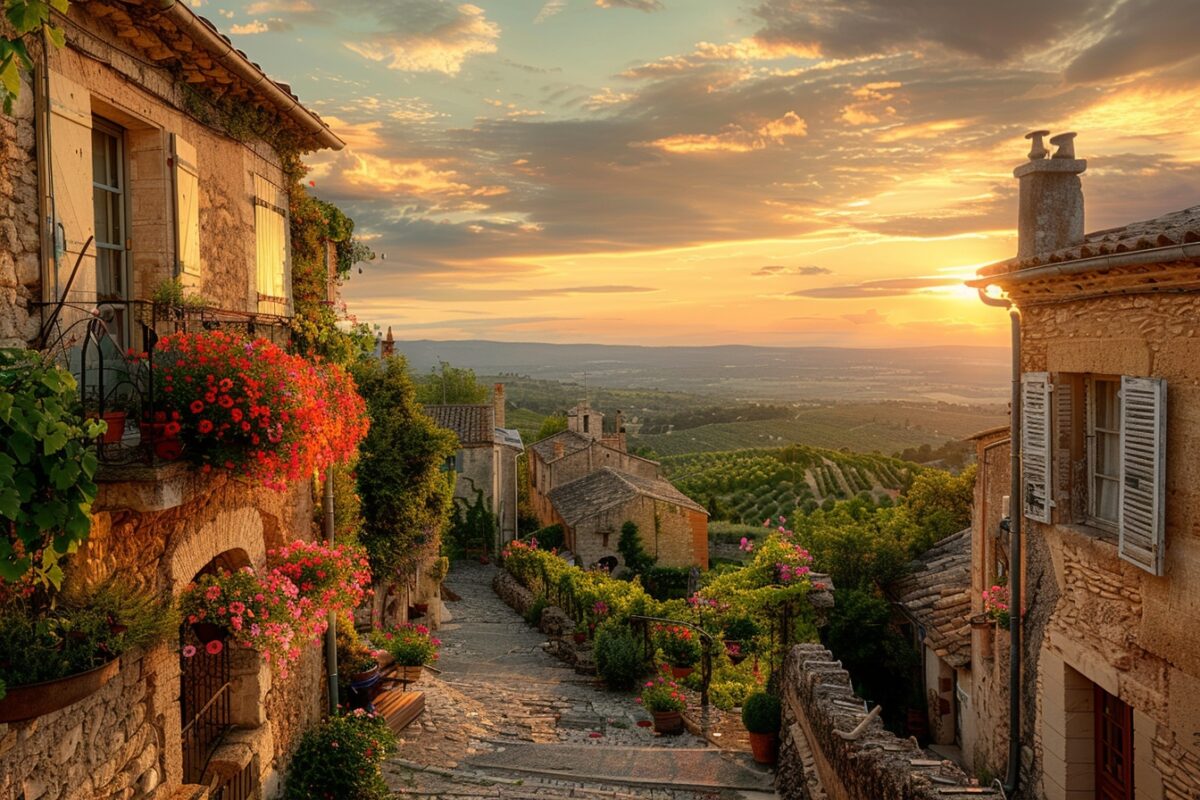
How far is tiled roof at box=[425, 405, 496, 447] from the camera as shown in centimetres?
3697

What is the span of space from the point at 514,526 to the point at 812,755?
96.1ft

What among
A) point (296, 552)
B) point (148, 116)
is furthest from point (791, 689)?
point (148, 116)

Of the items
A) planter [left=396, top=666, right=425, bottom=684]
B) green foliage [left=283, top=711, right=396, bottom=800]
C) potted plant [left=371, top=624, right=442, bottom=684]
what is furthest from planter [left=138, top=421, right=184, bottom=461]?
planter [left=396, top=666, right=425, bottom=684]

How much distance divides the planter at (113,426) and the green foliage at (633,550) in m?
24.9

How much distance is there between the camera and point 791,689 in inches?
428

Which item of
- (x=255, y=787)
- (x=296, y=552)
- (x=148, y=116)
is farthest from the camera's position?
(x=296, y=552)

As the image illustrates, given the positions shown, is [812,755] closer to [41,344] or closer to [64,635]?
[64,635]

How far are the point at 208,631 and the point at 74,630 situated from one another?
1.82 meters

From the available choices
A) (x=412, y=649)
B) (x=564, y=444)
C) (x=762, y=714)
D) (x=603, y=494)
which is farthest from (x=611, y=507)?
(x=762, y=714)

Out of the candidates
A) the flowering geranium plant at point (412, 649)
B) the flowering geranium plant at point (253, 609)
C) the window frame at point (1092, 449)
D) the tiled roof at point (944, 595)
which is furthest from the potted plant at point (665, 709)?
the flowering geranium plant at point (253, 609)

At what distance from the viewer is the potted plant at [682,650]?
15.4 m

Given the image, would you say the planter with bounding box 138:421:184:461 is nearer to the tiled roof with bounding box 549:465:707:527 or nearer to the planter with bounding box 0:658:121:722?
the planter with bounding box 0:658:121:722

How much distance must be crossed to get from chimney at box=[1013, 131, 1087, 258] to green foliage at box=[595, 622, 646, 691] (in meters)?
10.2

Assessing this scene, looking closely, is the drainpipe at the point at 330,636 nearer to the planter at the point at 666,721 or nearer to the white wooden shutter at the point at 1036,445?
the planter at the point at 666,721
